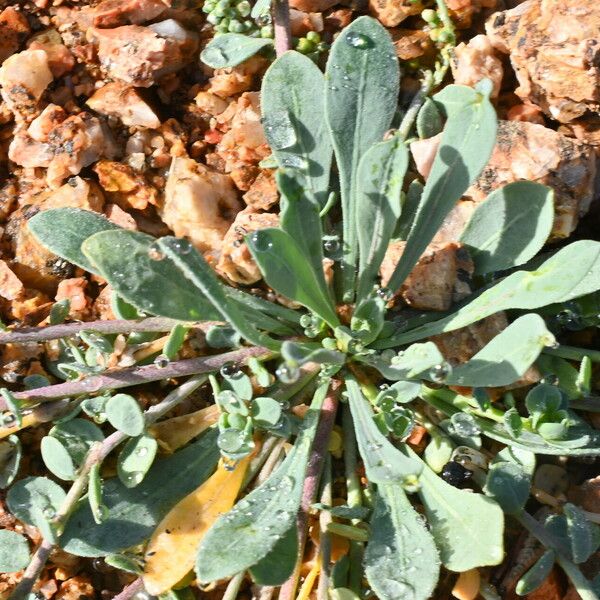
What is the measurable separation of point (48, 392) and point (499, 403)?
1.34 m

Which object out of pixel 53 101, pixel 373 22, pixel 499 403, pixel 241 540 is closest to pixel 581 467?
pixel 499 403

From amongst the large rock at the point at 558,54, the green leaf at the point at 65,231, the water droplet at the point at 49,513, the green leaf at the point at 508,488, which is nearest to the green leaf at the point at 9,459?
the water droplet at the point at 49,513

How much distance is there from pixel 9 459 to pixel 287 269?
1.07 meters

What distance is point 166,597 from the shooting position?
97.9 inches

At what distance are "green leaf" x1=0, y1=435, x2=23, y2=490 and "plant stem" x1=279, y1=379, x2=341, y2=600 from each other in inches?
33.7

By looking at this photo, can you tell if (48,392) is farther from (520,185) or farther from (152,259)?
(520,185)

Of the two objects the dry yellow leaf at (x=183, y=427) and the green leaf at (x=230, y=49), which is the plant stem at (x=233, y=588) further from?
the green leaf at (x=230, y=49)

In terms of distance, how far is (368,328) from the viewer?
2400 mm

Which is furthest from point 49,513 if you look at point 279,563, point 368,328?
point 368,328

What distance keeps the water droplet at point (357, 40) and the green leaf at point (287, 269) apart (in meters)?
0.62

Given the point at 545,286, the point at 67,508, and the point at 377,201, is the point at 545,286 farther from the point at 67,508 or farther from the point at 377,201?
the point at 67,508

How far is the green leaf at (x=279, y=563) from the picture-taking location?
211cm

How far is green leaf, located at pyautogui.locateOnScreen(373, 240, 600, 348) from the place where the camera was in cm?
212

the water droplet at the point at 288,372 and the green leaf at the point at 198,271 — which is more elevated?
the green leaf at the point at 198,271
